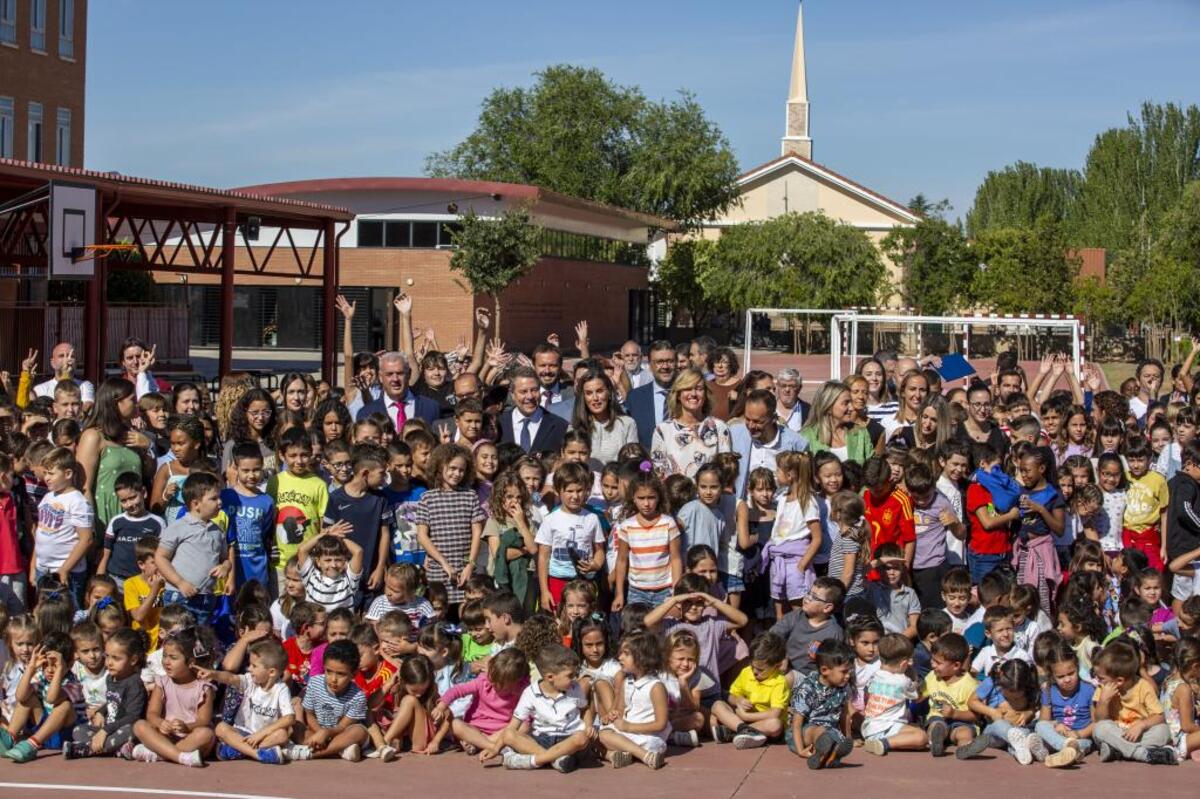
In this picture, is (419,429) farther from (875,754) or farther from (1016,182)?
(1016,182)

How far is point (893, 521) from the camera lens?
880cm

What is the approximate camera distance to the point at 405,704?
761 cm

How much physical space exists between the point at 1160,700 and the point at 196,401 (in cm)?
615

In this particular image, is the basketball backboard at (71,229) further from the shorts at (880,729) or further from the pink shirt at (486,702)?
the shorts at (880,729)

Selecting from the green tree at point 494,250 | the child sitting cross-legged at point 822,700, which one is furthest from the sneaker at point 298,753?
the green tree at point 494,250

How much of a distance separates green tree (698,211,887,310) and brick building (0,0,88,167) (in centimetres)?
2832

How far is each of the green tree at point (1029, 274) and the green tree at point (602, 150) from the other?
16.2 m

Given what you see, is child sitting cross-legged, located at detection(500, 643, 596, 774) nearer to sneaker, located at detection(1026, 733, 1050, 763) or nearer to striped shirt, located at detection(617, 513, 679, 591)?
striped shirt, located at detection(617, 513, 679, 591)

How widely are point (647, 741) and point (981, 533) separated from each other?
9.33 feet

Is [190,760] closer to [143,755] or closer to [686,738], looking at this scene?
[143,755]

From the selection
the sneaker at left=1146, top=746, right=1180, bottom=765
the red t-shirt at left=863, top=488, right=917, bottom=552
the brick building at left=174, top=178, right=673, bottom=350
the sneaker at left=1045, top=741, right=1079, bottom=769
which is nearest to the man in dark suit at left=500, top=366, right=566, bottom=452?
the red t-shirt at left=863, top=488, right=917, bottom=552

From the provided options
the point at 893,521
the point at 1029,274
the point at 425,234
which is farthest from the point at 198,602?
the point at 1029,274

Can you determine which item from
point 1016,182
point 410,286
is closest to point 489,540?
point 410,286

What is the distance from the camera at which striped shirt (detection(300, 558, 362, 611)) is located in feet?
27.2
